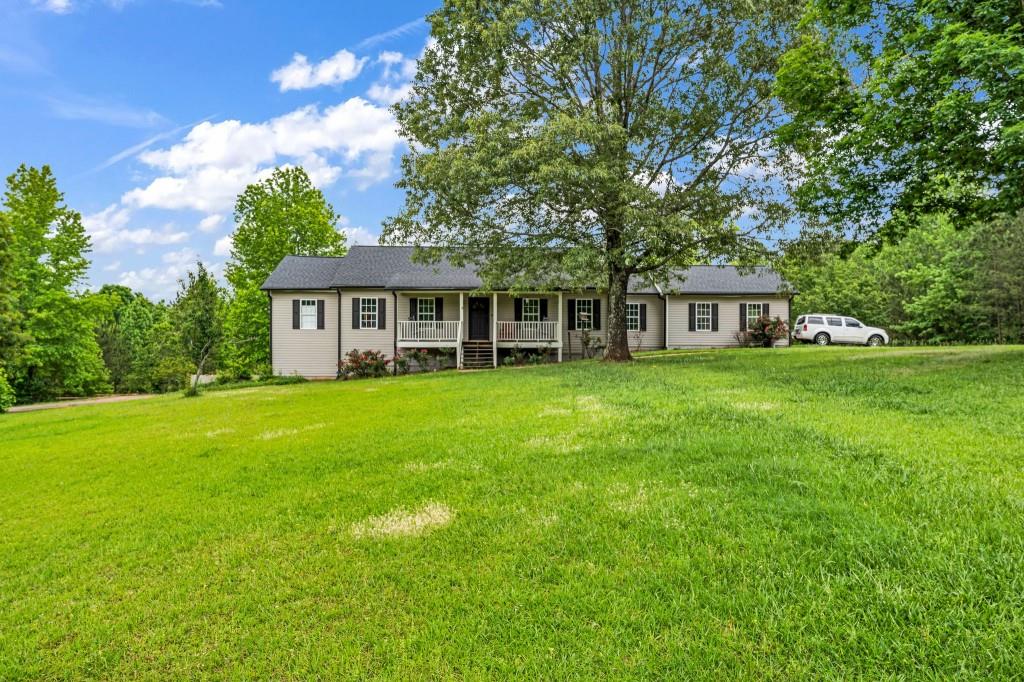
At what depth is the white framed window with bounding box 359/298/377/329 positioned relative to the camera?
66.4ft

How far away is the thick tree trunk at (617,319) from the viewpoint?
50.0 feet

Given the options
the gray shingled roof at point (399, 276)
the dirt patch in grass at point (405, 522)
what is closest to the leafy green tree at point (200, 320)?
the gray shingled roof at point (399, 276)

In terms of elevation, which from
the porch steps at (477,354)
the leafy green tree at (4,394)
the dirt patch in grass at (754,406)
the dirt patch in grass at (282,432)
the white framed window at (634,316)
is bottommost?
the leafy green tree at (4,394)

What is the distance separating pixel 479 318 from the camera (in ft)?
67.7

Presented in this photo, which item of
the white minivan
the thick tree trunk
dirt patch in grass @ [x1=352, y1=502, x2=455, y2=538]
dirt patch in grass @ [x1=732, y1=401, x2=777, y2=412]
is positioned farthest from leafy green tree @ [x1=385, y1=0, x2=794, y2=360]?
the white minivan

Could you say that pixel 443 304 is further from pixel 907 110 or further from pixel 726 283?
pixel 907 110

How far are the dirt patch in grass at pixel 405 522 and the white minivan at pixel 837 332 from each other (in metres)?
24.0

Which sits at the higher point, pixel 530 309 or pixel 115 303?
pixel 115 303

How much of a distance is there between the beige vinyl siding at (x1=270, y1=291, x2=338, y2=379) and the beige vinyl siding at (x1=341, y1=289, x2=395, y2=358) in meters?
0.40

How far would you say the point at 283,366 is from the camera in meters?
20.3

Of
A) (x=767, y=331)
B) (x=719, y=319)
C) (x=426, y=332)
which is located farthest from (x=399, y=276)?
(x=767, y=331)

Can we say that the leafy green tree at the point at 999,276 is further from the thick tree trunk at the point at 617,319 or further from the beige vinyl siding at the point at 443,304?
the beige vinyl siding at the point at 443,304

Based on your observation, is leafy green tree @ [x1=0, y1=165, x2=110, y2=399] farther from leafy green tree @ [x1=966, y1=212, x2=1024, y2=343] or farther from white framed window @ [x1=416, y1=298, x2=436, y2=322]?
leafy green tree @ [x1=966, y1=212, x2=1024, y2=343]

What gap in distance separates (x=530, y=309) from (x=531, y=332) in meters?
1.61
